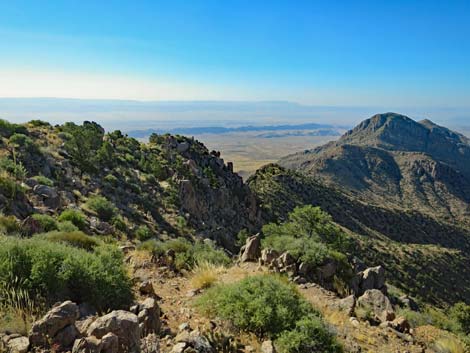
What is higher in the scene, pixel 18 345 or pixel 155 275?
pixel 18 345

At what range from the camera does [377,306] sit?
9.75 metres

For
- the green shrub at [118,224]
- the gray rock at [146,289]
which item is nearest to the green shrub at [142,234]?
the green shrub at [118,224]

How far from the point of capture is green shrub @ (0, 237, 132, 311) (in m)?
5.22

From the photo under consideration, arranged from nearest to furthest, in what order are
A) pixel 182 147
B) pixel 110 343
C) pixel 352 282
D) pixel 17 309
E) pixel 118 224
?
pixel 110 343 < pixel 17 309 < pixel 352 282 < pixel 118 224 < pixel 182 147

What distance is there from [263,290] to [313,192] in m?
59.4

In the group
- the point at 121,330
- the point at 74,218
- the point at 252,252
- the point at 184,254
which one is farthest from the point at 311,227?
the point at 121,330

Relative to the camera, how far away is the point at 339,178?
116 m

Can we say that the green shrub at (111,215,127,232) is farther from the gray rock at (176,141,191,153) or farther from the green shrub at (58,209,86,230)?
the gray rock at (176,141,191,153)

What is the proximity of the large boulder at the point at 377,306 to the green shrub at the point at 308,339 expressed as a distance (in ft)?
11.8

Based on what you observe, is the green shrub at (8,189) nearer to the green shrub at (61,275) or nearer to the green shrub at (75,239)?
the green shrub at (75,239)

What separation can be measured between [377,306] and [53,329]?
352 inches

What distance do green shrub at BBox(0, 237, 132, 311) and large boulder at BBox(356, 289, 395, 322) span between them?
6.57m

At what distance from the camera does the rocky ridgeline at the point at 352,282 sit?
8.32 m

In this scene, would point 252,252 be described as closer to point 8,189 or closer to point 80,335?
point 80,335
